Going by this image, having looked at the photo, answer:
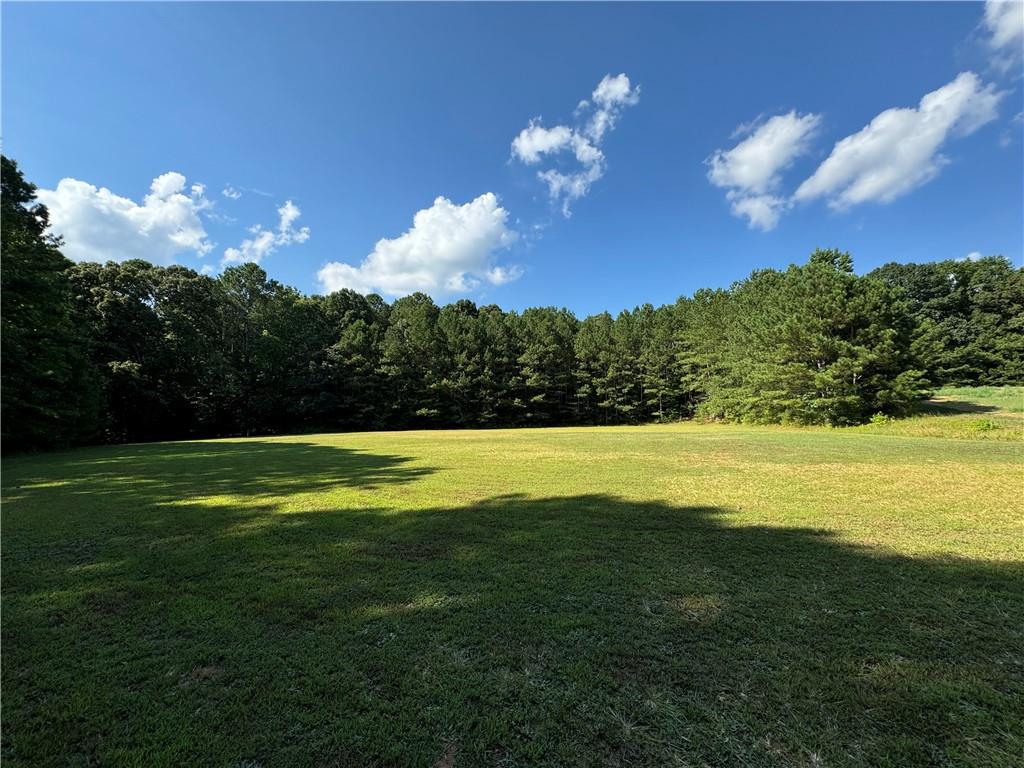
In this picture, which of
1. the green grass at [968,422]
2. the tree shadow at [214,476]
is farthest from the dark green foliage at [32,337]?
the green grass at [968,422]

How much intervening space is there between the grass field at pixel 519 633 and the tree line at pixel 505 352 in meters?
20.9

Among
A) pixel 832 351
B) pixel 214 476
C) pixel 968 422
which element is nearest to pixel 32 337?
pixel 214 476

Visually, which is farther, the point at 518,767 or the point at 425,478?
the point at 425,478

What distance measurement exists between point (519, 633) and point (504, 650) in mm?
243

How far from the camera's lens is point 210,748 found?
2.13 m

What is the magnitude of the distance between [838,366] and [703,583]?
2740 cm

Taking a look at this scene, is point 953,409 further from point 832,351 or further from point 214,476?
point 214,476

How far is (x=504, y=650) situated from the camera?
9.78 feet

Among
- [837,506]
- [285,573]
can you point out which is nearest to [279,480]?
[285,573]

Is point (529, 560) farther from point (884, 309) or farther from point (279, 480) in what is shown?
point (884, 309)

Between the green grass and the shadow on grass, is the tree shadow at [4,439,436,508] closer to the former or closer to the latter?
the shadow on grass

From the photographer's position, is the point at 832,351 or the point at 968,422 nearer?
the point at 968,422

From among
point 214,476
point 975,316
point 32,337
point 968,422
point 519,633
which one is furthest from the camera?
point 975,316

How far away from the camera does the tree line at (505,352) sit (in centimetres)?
2634
